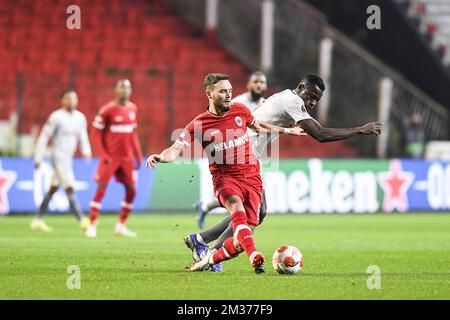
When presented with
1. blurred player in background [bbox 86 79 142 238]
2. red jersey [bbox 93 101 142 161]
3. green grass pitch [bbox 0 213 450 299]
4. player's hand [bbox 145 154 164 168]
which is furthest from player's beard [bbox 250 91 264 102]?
player's hand [bbox 145 154 164 168]

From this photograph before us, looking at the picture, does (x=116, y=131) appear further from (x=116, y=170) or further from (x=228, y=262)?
(x=228, y=262)

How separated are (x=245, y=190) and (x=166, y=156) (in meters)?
0.97

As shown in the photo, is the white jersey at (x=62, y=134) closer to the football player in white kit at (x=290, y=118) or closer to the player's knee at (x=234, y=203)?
the football player in white kit at (x=290, y=118)

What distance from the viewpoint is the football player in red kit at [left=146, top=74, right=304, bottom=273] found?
Result: 421 inches

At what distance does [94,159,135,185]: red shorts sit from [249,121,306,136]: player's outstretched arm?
237 inches

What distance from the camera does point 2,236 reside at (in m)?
16.3

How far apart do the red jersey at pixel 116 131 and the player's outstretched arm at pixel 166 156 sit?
21.7 feet

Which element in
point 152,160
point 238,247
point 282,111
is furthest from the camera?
point 282,111

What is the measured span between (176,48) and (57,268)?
17274 millimetres

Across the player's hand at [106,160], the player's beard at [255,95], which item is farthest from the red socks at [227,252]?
the player's hand at [106,160]

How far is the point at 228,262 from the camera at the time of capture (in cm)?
1254

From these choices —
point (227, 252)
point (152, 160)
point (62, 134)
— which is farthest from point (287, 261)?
point (62, 134)
